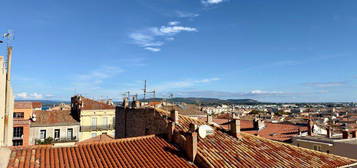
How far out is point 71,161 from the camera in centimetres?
1111

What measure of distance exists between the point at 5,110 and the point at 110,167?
5.62 metres

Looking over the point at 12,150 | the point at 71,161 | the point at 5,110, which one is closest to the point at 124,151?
the point at 71,161

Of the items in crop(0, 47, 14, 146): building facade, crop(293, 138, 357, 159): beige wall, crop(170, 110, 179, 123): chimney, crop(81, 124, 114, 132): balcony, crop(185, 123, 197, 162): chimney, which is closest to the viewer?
crop(0, 47, 14, 146): building facade

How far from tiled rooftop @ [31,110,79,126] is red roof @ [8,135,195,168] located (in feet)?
121

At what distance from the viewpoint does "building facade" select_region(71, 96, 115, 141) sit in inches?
1907

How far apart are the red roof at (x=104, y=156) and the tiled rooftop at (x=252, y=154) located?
4.78ft

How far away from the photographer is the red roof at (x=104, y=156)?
10.8m

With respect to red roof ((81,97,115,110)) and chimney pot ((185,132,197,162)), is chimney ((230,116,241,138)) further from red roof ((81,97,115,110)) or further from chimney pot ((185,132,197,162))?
red roof ((81,97,115,110))

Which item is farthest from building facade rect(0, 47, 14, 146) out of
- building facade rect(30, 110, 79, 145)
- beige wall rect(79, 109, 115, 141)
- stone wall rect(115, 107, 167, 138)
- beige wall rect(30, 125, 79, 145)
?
beige wall rect(79, 109, 115, 141)

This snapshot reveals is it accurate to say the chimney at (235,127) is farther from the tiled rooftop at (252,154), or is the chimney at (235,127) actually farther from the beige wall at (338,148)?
the beige wall at (338,148)

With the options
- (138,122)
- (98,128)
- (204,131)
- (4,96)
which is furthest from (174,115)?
(98,128)

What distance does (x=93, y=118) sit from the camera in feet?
163

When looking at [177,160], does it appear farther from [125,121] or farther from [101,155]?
[125,121]

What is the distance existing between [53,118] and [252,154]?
41903 millimetres
